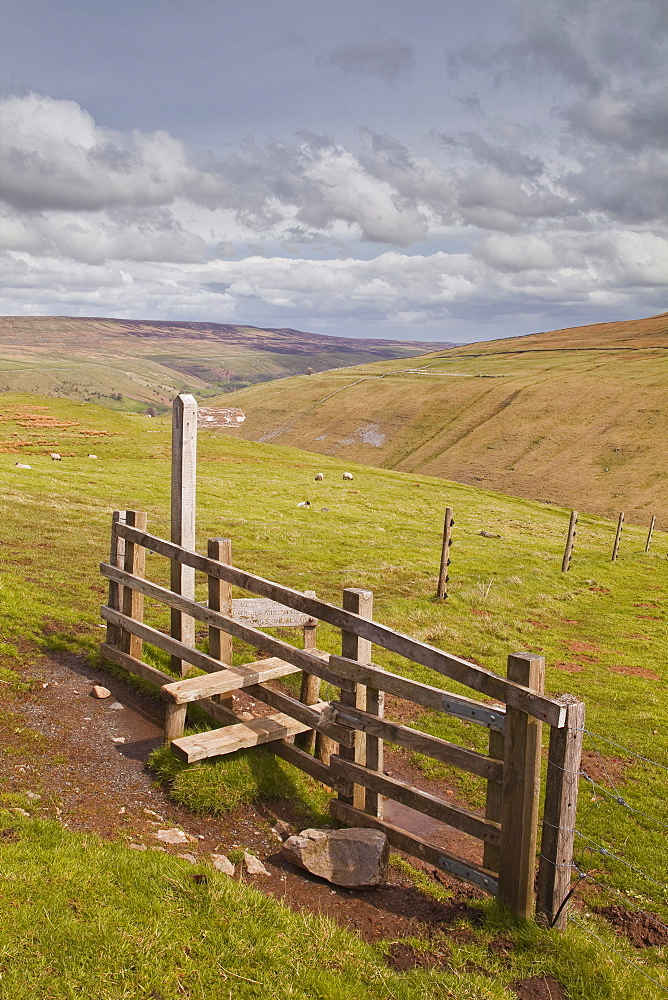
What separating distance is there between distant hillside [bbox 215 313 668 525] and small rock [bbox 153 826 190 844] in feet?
232

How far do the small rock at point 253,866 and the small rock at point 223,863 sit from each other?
0.18 m

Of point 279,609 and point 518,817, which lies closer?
point 518,817

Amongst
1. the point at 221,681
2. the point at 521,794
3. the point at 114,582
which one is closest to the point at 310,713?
the point at 221,681

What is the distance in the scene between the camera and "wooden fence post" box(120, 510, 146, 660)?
36.7 feet

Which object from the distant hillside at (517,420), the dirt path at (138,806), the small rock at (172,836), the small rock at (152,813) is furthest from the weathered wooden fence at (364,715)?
the distant hillside at (517,420)

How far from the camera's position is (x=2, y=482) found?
31859mm

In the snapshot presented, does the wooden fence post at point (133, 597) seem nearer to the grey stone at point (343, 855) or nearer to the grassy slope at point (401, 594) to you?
the grassy slope at point (401, 594)

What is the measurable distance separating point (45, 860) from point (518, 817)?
4284 millimetres

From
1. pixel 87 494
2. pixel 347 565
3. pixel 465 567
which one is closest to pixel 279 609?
pixel 347 565

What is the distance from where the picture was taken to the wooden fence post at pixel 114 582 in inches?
453

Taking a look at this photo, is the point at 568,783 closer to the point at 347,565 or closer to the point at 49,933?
the point at 49,933

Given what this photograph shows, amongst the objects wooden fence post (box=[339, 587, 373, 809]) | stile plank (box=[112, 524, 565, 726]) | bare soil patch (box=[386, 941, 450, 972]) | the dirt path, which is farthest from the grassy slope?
stile plank (box=[112, 524, 565, 726])

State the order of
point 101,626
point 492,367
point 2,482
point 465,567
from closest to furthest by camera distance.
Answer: point 101,626
point 465,567
point 2,482
point 492,367

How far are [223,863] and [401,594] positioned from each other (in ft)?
49.2
